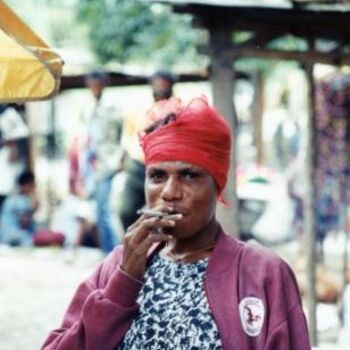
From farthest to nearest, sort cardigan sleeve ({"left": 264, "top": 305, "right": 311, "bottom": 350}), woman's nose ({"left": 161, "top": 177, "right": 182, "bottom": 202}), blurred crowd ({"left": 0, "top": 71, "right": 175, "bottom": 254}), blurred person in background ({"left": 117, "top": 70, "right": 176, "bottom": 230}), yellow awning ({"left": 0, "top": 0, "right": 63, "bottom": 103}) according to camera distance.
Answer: blurred crowd ({"left": 0, "top": 71, "right": 175, "bottom": 254}) → blurred person in background ({"left": 117, "top": 70, "right": 176, "bottom": 230}) → yellow awning ({"left": 0, "top": 0, "right": 63, "bottom": 103}) → woman's nose ({"left": 161, "top": 177, "right": 182, "bottom": 202}) → cardigan sleeve ({"left": 264, "top": 305, "right": 311, "bottom": 350})

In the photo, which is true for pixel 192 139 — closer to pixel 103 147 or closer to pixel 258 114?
pixel 103 147

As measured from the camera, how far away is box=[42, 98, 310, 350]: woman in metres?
2.44

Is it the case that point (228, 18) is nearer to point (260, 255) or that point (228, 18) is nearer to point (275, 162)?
point (260, 255)

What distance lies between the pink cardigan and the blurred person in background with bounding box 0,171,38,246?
9393 millimetres

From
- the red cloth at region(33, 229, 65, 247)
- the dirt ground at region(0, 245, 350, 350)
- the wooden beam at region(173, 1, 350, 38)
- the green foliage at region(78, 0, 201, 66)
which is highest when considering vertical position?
the green foliage at region(78, 0, 201, 66)

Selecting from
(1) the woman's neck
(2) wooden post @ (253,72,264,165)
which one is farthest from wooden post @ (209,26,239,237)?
(2) wooden post @ (253,72,264,165)

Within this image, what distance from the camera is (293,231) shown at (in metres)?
11.5

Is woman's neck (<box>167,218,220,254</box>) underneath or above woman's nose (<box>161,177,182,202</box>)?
underneath

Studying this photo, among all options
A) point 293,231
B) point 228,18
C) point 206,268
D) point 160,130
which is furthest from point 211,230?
point 293,231

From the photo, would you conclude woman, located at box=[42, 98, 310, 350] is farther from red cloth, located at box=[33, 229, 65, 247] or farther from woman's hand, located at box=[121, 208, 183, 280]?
red cloth, located at box=[33, 229, 65, 247]

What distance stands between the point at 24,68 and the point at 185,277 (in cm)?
79

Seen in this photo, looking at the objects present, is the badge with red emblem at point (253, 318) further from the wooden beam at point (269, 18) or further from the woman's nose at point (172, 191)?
the wooden beam at point (269, 18)

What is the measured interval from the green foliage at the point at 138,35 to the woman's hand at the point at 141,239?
15.7 metres

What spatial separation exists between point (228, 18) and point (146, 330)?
185 inches
